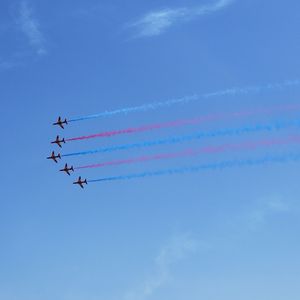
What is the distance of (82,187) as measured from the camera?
6919 inches

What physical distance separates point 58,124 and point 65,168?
835cm

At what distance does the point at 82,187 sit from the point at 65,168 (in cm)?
559

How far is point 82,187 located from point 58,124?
39.1 ft

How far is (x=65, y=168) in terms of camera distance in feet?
587

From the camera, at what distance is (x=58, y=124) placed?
17612 cm
